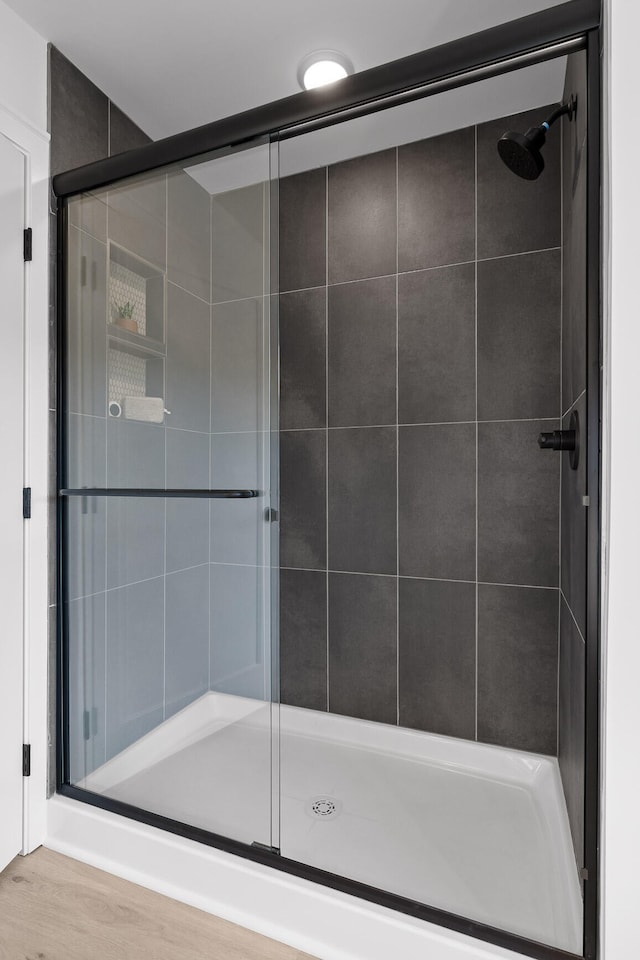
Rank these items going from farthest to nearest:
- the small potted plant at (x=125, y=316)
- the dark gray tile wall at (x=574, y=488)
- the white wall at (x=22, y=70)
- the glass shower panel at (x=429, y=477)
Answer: the glass shower panel at (x=429, y=477)
the small potted plant at (x=125, y=316)
the white wall at (x=22, y=70)
the dark gray tile wall at (x=574, y=488)

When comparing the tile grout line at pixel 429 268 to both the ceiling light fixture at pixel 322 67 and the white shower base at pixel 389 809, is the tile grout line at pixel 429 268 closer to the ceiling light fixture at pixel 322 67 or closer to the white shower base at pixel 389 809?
the ceiling light fixture at pixel 322 67

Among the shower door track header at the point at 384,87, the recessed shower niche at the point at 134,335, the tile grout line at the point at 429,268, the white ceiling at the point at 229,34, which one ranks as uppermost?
the white ceiling at the point at 229,34

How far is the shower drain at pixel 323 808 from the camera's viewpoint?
5.83ft

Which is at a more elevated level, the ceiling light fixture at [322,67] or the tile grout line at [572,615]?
the ceiling light fixture at [322,67]

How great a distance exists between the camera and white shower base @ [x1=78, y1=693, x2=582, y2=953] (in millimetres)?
1434

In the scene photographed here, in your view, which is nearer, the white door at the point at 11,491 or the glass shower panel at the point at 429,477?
the white door at the point at 11,491

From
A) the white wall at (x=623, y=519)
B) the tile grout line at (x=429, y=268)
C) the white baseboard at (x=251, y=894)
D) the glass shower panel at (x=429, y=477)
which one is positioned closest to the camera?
the white wall at (x=623, y=519)

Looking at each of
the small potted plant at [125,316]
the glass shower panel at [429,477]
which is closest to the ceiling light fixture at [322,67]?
the glass shower panel at [429,477]

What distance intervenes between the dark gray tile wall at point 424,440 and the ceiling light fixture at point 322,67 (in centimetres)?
50

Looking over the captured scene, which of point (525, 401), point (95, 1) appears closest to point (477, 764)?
point (525, 401)

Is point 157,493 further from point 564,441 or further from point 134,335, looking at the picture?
point 564,441

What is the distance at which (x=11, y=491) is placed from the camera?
62.2 inches

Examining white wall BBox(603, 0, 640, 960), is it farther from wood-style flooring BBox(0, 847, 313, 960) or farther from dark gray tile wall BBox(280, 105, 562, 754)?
dark gray tile wall BBox(280, 105, 562, 754)

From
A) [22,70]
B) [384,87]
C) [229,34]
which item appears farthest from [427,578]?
[22,70]
